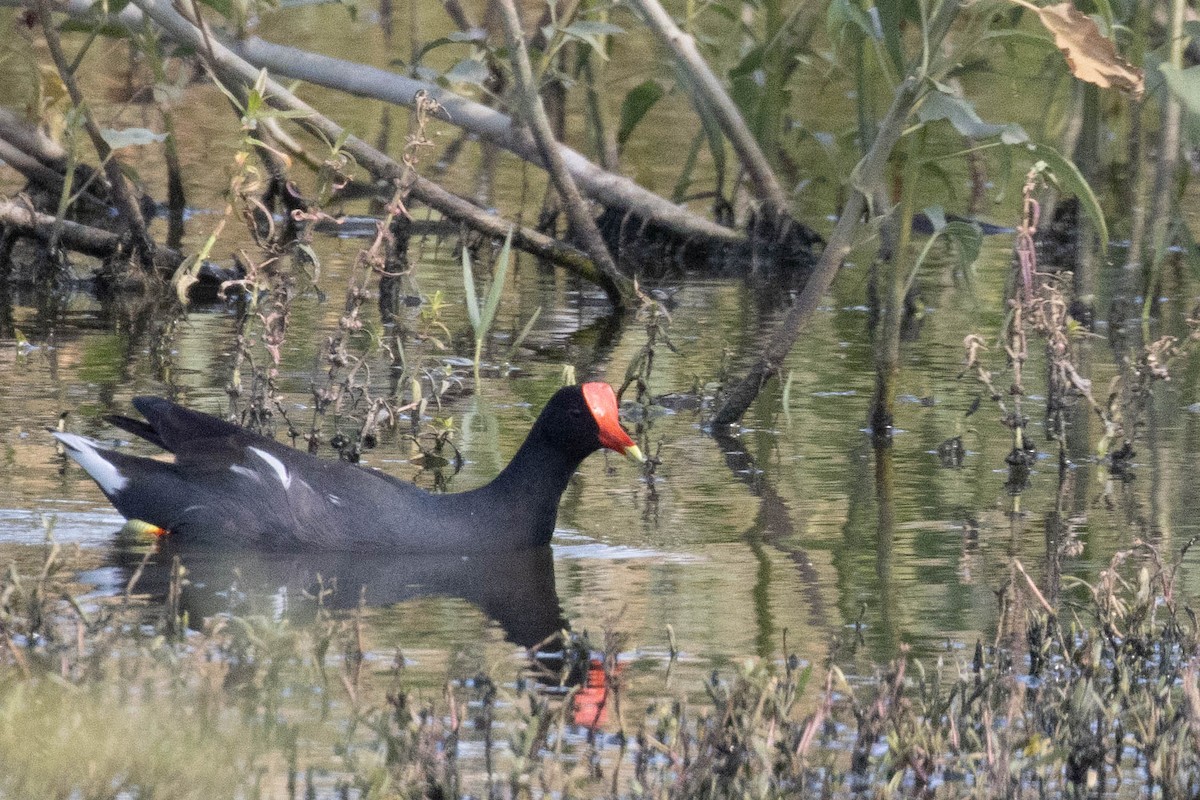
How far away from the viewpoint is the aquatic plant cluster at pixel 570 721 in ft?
14.3

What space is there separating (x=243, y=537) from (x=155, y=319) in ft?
12.7

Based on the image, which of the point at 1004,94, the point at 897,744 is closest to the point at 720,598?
the point at 897,744

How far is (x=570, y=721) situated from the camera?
5027 millimetres

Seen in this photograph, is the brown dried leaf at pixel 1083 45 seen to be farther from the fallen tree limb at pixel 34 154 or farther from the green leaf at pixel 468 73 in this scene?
the fallen tree limb at pixel 34 154

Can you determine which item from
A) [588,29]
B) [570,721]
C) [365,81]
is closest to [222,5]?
[365,81]

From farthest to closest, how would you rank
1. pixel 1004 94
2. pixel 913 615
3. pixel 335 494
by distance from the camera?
pixel 1004 94, pixel 335 494, pixel 913 615

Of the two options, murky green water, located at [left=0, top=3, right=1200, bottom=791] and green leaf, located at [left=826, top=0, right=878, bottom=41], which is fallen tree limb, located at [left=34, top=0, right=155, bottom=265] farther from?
green leaf, located at [left=826, top=0, right=878, bottom=41]

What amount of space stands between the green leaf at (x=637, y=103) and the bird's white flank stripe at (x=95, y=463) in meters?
5.06

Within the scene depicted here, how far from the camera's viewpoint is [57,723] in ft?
14.9

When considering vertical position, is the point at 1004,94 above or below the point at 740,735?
above

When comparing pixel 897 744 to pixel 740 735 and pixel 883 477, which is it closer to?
pixel 740 735

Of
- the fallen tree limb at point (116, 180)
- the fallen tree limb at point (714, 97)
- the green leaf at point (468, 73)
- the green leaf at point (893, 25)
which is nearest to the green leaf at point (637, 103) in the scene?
the fallen tree limb at point (714, 97)

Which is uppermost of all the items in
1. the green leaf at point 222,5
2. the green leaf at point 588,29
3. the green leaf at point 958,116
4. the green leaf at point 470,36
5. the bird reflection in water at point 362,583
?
the green leaf at point 222,5

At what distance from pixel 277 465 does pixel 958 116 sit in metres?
2.49
